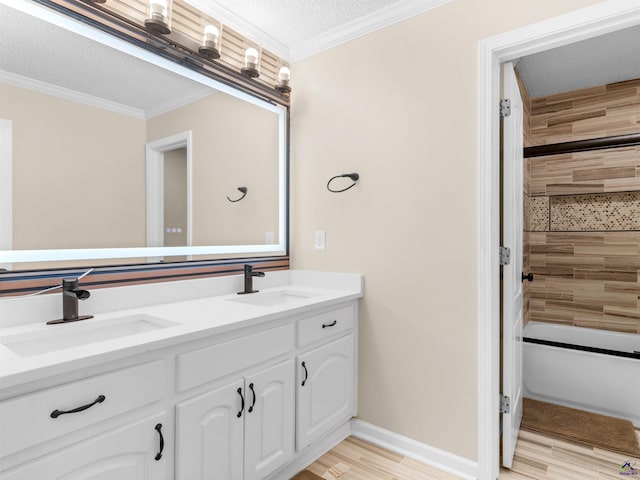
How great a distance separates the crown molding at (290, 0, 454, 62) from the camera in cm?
190

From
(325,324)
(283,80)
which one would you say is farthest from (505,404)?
(283,80)

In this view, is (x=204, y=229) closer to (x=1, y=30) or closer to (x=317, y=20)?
(x=1, y=30)

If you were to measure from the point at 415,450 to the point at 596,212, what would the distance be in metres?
2.45

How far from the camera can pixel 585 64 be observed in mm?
2561

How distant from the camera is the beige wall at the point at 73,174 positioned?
1.39 meters

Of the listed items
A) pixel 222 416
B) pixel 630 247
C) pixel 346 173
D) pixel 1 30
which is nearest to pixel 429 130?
pixel 346 173

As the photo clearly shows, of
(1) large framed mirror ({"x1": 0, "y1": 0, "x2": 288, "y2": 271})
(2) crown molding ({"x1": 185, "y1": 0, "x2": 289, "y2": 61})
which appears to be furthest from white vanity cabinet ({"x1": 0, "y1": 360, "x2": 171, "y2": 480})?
(2) crown molding ({"x1": 185, "y1": 0, "x2": 289, "y2": 61})

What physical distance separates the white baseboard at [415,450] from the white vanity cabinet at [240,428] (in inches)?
23.1

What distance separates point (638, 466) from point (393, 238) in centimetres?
167

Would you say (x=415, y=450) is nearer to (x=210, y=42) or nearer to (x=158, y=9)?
(x=210, y=42)

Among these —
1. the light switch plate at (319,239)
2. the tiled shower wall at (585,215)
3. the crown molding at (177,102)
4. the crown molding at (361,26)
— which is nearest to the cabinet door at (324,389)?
the light switch plate at (319,239)

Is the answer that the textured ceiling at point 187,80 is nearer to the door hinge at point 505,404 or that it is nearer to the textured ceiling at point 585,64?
the textured ceiling at point 585,64

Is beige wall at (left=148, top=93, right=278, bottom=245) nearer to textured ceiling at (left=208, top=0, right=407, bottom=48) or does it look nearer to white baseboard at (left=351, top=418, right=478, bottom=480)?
textured ceiling at (left=208, top=0, right=407, bottom=48)

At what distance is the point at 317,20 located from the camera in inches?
82.7
